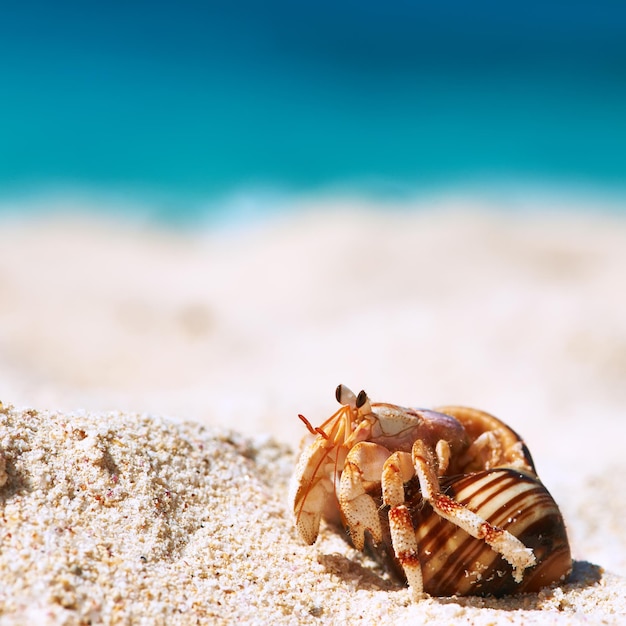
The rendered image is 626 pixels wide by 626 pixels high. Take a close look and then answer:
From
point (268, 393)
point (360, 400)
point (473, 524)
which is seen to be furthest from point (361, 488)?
point (268, 393)

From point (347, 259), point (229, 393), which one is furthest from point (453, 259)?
point (229, 393)

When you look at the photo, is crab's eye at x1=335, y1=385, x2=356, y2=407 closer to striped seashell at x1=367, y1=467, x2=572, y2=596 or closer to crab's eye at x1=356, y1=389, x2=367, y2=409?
crab's eye at x1=356, y1=389, x2=367, y2=409

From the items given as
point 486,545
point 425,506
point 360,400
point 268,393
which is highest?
point 268,393

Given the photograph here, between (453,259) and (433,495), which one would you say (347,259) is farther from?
(433,495)

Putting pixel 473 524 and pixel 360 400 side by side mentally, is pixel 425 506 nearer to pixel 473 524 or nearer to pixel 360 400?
pixel 473 524

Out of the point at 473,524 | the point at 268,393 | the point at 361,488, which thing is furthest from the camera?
the point at 268,393

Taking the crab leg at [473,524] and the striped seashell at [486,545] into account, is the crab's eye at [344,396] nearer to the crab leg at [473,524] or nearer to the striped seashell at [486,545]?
the crab leg at [473,524]

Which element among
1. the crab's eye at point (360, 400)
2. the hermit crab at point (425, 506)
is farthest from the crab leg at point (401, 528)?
the crab's eye at point (360, 400)
